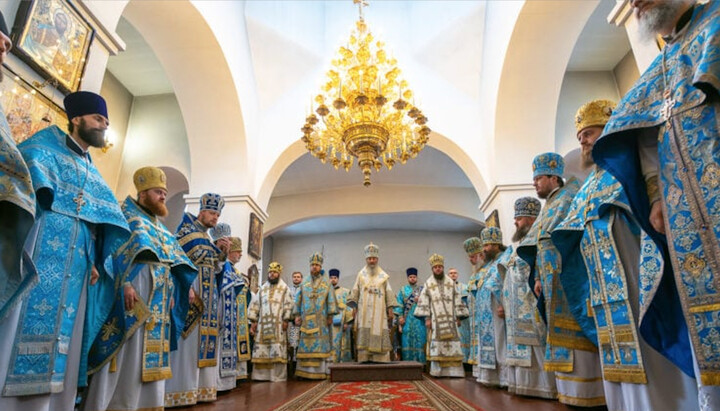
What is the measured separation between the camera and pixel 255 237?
853 cm

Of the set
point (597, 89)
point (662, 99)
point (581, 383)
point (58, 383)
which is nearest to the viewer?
point (662, 99)

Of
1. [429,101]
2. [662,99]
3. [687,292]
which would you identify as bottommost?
[687,292]

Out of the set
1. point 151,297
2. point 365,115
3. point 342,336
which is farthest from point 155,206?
point 342,336

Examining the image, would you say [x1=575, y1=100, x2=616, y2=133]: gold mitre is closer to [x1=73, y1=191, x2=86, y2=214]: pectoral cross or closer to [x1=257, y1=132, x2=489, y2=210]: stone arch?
[x1=73, y1=191, x2=86, y2=214]: pectoral cross

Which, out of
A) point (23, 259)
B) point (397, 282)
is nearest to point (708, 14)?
point (23, 259)

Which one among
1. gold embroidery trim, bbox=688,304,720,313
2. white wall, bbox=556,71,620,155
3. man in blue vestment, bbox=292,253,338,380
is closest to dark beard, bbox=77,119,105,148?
gold embroidery trim, bbox=688,304,720,313

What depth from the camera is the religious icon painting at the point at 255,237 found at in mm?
8258

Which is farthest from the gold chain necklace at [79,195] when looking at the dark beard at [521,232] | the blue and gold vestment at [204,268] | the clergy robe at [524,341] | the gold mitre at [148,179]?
the dark beard at [521,232]

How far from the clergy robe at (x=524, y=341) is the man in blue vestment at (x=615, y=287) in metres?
1.39

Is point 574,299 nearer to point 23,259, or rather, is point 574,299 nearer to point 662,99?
point 662,99

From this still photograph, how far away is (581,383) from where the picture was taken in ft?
9.50

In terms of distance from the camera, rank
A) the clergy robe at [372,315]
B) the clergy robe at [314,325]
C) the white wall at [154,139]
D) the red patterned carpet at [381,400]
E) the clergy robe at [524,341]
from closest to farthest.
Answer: the red patterned carpet at [381,400], the clergy robe at [524,341], the clergy robe at [314,325], the clergy robe at [372,315], the white wall at [154,139]

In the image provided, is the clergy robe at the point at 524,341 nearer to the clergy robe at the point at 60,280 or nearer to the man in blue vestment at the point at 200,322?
the man in blue vestment at the point at 200,322

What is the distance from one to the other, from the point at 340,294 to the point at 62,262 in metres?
7.53
